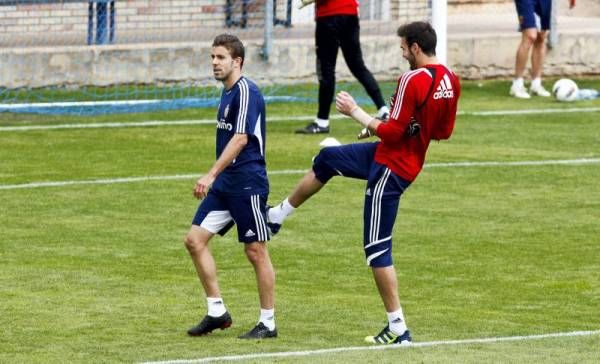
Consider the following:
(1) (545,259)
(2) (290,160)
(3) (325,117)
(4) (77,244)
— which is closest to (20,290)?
(4) (77,244)

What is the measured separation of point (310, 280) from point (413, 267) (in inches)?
34.3

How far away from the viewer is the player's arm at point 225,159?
28.8 ft

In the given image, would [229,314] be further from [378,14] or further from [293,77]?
[378,14]

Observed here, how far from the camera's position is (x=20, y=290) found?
410 inches

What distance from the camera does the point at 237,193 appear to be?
904cm

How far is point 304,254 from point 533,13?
31.3ft

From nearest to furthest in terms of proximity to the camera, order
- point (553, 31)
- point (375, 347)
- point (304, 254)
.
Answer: point (375, 347) < point (304, 254) < point (553, 31)

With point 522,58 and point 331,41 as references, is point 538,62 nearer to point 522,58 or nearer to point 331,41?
point 522,58

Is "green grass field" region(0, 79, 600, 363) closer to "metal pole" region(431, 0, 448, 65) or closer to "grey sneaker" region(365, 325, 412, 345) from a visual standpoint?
"grey sneaker" region(365, 325, 412, 345)

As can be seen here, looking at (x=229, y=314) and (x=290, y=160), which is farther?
(x=290, y=160)

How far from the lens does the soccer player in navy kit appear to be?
8977mm

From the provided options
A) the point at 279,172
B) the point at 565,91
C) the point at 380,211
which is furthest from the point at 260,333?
the point at 565,91

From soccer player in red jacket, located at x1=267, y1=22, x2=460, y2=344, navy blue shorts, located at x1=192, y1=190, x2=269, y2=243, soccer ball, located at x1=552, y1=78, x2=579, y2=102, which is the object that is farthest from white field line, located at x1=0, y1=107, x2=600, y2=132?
soccer player in red jacket, located at x1=267, y1=22, x2=460, y2=344

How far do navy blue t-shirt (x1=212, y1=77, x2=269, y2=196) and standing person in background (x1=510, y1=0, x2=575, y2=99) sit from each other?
11.8m
